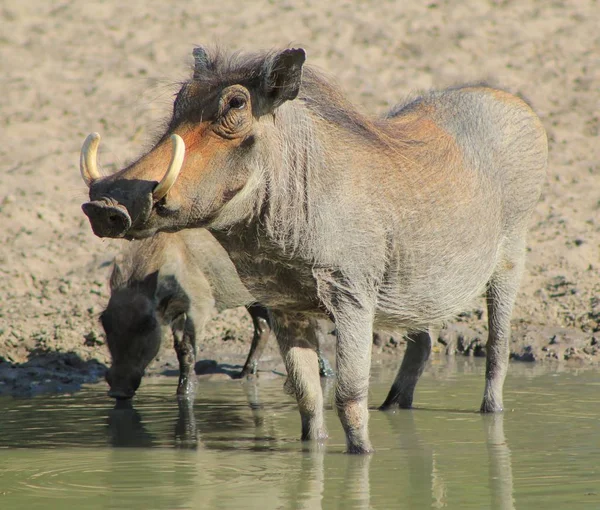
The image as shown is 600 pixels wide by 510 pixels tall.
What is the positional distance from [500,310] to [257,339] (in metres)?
2.56

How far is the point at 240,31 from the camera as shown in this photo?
52.4ft

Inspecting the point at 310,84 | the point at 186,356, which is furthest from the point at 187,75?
the point at 310,84

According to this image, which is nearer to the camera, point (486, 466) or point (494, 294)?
point (486, 466)

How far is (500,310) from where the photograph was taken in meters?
6.58

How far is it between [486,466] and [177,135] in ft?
6.50

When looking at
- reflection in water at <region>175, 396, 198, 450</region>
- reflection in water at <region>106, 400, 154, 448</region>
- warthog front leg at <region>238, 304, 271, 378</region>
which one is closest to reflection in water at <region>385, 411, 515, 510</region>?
reflection in water at <region>175, 396, 198, 450</region>

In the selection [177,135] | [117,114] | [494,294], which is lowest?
[494,294]

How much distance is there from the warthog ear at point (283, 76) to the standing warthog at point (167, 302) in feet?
10.3

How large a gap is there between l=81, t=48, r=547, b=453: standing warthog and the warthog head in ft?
7.01

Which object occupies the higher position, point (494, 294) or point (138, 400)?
point (494, 294)

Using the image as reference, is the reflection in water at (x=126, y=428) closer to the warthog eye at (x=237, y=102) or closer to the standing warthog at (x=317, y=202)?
the standing warthog at (x=317, y=202)

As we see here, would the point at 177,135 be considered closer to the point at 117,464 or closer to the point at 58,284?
the point at 117,464

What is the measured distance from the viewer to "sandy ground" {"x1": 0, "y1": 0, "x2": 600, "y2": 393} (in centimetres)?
895

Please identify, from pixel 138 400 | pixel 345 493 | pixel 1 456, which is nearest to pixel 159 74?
pixel 138 400
